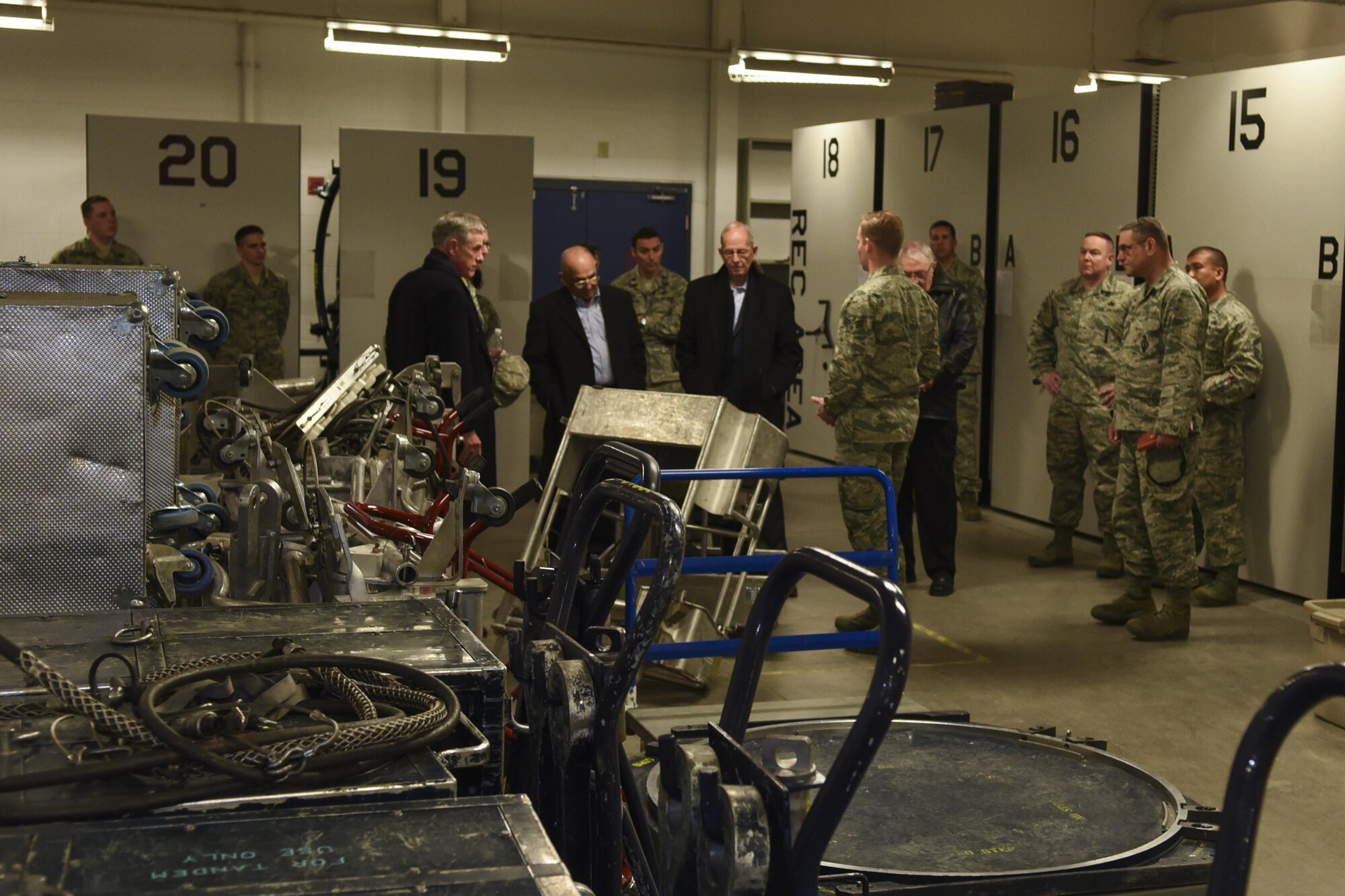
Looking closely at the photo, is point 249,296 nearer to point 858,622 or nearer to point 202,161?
point 202,161

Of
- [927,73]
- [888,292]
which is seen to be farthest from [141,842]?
[927,73]

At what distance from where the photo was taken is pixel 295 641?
6.55 ft

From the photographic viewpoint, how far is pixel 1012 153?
8.38 meters

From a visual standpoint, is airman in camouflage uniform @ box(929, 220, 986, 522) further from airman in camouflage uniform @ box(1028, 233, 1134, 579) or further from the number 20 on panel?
the number 20 on panel

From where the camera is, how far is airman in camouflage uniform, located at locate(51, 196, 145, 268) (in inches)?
322

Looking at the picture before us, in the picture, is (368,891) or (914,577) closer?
(368,891)

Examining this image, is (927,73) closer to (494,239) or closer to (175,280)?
(494,239)

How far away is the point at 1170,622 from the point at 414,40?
20.0 ft

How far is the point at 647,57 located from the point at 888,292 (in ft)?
21.6

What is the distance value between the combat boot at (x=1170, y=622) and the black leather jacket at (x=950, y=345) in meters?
1.33

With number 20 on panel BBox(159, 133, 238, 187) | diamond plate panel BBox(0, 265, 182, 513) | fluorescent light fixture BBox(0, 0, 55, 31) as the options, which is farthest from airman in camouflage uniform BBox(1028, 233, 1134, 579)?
fluorescent light fixture BBox(0, 0, 55, 31)

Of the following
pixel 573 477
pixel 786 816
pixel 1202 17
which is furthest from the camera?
pixel 1202 17

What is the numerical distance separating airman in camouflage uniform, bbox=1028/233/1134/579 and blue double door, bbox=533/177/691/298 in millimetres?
4624

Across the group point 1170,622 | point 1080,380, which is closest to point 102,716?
point 1170,622
